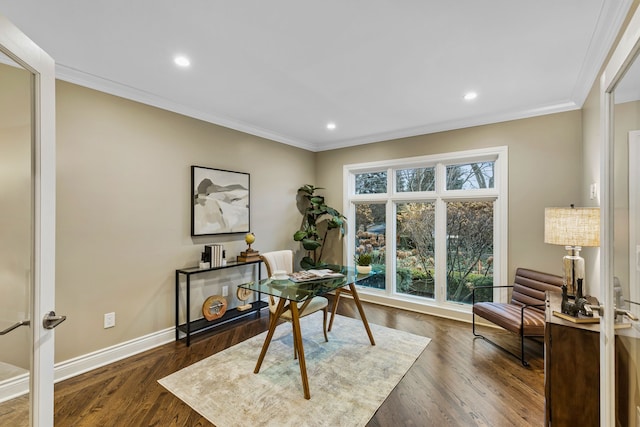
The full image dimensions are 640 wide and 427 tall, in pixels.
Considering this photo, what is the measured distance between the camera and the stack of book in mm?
3252

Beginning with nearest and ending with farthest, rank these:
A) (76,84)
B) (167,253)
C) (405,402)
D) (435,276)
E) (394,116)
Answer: (405,402)
(76,84)
(167,253)
(394,116)
(435,276)

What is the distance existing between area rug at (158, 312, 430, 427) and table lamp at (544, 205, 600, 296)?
1464 millimetres

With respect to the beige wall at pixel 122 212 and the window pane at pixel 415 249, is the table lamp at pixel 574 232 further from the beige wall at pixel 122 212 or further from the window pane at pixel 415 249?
the beige wall at pixel 122 212

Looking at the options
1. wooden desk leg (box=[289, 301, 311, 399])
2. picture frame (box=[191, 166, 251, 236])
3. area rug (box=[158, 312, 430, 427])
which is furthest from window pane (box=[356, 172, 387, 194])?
wooden desk leg (box=[289, 301, 311, 399])

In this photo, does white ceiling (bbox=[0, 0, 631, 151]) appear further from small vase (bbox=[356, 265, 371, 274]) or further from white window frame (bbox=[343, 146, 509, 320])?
small vase (bbox=[356, 265, 371, 274])

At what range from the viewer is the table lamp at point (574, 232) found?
2096 mm

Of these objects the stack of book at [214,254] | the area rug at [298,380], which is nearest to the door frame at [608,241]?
the area rug at [298,380]

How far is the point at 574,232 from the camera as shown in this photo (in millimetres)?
2150

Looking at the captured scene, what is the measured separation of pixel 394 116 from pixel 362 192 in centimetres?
148

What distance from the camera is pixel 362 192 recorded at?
4699 mm

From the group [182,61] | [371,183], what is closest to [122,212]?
[182,61]

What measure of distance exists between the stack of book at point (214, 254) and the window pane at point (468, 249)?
299 cm

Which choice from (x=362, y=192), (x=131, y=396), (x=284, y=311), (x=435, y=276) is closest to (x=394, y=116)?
(x=362, y=192)

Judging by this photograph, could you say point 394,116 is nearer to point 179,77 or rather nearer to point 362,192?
point 362,192
